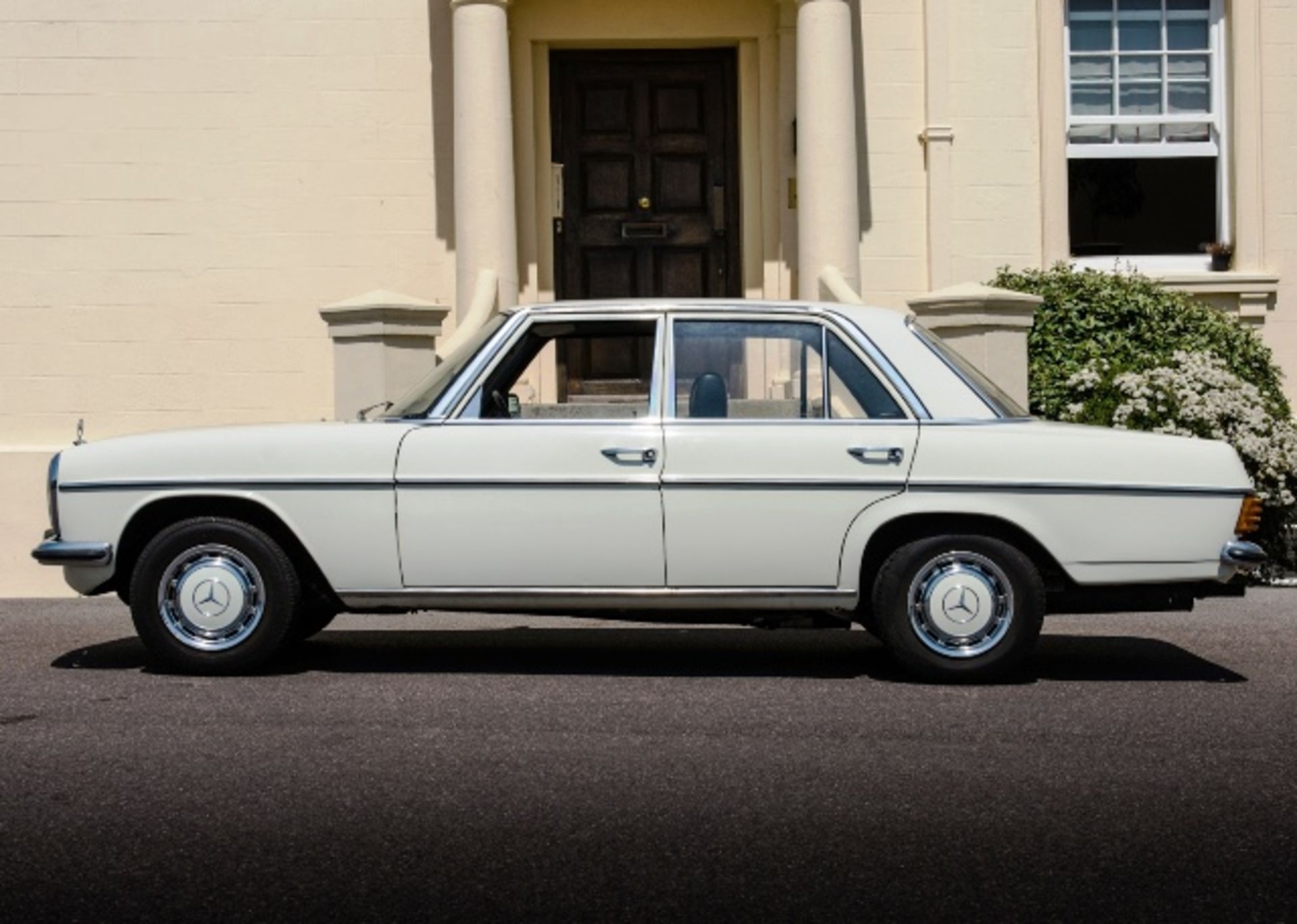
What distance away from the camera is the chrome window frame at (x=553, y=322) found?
8141 millimetres

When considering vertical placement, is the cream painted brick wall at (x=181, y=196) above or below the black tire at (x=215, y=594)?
above

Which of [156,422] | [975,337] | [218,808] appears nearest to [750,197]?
[975,337]

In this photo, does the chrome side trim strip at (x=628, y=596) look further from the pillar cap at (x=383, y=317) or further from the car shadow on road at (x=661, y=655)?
the pillar cap at (x=383, y=317)

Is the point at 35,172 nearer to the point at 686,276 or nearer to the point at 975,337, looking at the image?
the point at 686,276

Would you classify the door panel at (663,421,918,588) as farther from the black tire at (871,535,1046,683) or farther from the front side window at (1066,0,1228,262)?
the front side window at (1066,0,1228,262)

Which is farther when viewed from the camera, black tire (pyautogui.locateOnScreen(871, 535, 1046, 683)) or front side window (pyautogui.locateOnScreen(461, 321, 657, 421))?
front side window (pyautogui.locateOnScreen(461, 321, 657, 421))

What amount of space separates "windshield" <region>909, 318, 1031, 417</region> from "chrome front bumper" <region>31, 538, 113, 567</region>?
3237 millimetres

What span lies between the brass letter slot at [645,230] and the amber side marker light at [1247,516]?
7677 millimetres

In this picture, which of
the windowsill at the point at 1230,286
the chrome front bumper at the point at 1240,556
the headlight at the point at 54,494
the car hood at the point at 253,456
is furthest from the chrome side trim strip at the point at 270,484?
the windowsill at the point at 1230,286

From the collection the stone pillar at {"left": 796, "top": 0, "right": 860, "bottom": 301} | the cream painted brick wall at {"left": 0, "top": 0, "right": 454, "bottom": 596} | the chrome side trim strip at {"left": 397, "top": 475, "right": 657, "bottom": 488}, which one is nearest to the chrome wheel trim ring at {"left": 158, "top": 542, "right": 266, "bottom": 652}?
the chrome side trim strip at {"left": 397, "top": 475, "right": 657, "bottom": 488}

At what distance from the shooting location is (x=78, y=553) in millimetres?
Result: 8211

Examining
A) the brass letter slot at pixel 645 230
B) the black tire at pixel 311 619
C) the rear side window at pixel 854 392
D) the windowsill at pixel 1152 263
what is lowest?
the black tire at pixel 311 619

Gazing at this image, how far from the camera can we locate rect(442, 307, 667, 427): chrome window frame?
26.7 feet

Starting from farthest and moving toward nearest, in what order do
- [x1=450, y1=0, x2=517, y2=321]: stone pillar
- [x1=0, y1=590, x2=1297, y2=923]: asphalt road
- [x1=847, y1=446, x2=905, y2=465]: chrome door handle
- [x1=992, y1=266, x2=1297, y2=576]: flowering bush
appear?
1. [x1=450, y1=0, x2=517, y2=321]: stone pillar
2. [x1=992, y1=266, x2=1297, y2=576]: flowering bush
3. [x1=847, y1=446, x2=905, y2=465]: chrome door handle
4. [x1=0, y1=590, x2=1297, y2=923]: asphalt road
